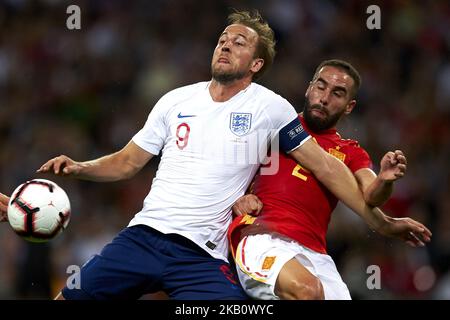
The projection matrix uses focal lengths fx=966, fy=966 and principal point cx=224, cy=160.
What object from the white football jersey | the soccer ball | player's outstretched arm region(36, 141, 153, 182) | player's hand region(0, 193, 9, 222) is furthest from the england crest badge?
player's hand region(0, 193, 9, 222)

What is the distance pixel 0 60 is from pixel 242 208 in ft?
24.1

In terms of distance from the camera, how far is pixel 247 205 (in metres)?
6.33

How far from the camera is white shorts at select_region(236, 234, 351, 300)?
6.07m

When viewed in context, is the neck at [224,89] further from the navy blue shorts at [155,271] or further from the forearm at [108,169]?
the navy blue shorts at [155,271]

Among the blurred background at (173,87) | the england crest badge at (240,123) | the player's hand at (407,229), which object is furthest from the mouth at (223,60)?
the blurred background at (173,87)

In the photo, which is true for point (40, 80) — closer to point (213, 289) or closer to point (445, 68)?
point (445, 68)

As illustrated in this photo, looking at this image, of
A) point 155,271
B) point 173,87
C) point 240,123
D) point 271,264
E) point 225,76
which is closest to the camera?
point 271,264

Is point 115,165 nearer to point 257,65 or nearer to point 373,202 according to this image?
point 257,65

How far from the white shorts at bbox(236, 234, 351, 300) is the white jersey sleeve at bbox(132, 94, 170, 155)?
959mm

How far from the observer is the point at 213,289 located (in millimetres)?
6086

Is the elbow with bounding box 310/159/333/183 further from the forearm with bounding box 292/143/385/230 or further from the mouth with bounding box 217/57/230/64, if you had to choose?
the mouth with bounding box 217/57/230/64

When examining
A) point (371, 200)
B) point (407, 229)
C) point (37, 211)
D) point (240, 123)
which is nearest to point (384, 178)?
point (371, 200)

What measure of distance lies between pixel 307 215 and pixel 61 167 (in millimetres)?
1665
